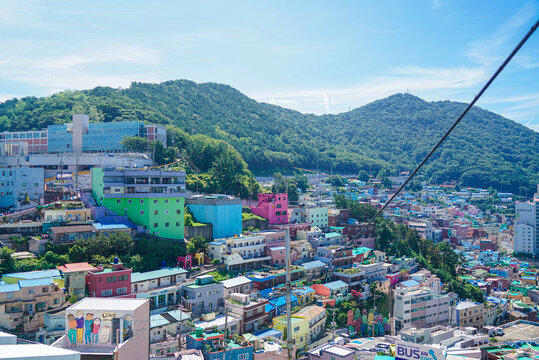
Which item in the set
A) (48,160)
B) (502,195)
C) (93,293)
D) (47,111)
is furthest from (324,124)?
(93,293)

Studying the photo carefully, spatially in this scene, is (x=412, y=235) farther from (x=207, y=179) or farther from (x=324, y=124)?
(x=324, y=124)

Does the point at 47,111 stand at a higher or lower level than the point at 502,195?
higher

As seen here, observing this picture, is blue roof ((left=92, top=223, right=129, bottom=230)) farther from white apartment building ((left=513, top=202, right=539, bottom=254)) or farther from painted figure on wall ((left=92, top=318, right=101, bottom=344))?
white apartment building ((left=513, top=202, right=539, bottom=254))

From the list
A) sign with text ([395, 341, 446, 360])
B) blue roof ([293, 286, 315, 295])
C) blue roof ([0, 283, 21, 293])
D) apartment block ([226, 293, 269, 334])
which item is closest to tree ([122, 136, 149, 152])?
blue roof ([293, 286, 315, 295])

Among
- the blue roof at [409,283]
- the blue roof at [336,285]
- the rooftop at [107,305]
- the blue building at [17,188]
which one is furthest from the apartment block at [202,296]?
the blue roof at [409,283]

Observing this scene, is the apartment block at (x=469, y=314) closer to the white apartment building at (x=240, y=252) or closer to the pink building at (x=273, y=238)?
the pink building at (x=273, y=238)

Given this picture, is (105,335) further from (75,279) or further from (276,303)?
(276,303)
